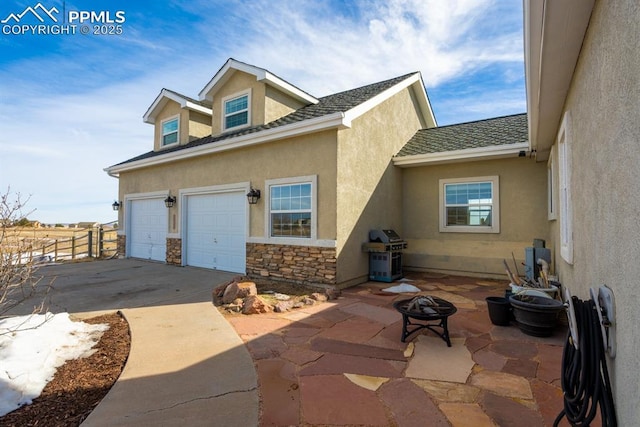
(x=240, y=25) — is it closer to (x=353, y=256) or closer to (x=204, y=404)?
(x=353, y=256)

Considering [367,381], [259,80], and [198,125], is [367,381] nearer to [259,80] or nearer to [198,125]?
[259,80]

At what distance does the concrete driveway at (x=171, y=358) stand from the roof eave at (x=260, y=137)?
3819mm

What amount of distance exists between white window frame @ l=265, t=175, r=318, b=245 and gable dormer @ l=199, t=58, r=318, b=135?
2.48 metres

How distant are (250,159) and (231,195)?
1334 millimetres

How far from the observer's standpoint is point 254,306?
543 cm

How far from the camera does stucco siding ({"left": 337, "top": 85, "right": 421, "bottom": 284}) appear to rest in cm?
729

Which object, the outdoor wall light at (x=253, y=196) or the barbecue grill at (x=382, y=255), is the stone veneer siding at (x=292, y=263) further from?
the barbecue grill at (x=382, y=255)

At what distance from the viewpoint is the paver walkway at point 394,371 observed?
8.46 ft

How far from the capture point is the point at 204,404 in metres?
2.68

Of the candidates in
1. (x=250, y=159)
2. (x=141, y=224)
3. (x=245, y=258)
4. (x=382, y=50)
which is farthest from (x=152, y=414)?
(x=141, y=224)

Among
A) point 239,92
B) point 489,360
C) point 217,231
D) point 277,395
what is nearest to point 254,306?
point 277,395

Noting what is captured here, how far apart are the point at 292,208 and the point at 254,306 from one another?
3.06 meters

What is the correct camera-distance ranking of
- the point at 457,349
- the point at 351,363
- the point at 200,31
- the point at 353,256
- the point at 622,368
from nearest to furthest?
the point at 622,368 → the point at 351,363 → the point at 457,349 → the point at 353,256 → the point at 200,31

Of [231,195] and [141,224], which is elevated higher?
[231,195]
